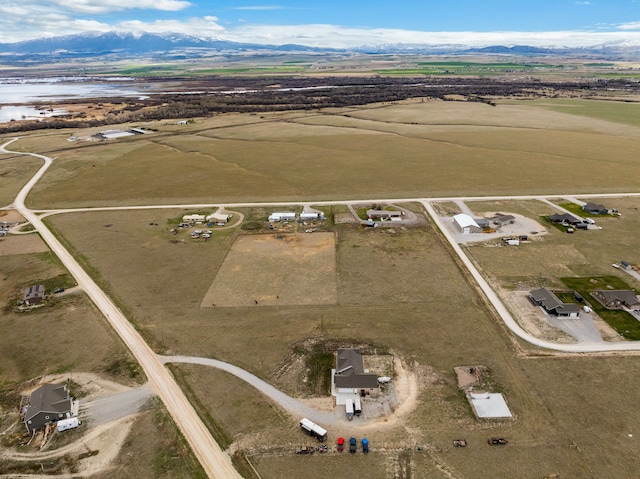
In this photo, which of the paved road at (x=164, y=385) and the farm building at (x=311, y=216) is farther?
the farm building at (x=311, y=216)

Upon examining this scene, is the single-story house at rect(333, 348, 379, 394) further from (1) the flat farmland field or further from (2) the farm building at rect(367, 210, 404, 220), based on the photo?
(1) the flat farmland field

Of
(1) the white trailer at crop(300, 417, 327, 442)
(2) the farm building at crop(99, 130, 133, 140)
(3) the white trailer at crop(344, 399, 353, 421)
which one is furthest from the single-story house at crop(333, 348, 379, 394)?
(2) the farm building at crop(99, 130, 133, 140)

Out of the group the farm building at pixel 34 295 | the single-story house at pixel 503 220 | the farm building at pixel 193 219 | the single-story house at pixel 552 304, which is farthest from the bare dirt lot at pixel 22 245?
the single-story house at pixel 503 220

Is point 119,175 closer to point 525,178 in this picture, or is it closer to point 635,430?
point 525,178

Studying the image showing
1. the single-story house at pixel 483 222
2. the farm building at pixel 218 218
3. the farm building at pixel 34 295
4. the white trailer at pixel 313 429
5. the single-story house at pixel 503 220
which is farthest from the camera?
the farm building at pixel 218 218

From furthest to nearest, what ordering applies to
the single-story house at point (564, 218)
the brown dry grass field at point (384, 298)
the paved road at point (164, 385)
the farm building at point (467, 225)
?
the single-story house at point (564, 218) → the farm building at point (467, 225) → the brown dry grass field at point (384, 298) → the paved road at point (164, 385)

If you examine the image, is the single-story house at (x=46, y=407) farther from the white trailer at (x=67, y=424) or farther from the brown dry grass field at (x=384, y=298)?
the brown dry grass field at (x=384, y=298)

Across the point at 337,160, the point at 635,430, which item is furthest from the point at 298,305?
the point at 337,160
